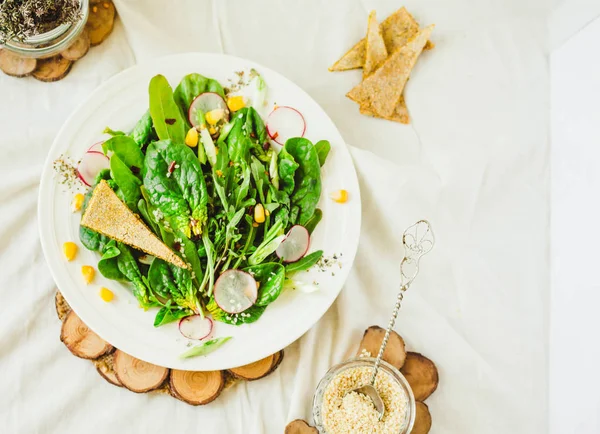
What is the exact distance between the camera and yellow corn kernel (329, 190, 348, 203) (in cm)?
188

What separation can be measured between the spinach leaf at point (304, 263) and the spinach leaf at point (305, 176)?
11 centimetres

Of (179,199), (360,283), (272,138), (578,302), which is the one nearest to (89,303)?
(179,199)

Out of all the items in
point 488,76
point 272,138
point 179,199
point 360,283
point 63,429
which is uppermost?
point 488,76

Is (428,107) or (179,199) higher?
(428,107)

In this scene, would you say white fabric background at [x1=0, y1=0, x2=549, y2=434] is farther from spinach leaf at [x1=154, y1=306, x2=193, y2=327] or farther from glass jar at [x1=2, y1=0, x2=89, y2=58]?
spinach leaf at [x1=154, y1=306, x2=193, y2=327]

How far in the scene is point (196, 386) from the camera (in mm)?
1921

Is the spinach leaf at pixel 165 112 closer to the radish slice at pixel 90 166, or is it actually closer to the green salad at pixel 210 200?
the green salad at pixel 210 200

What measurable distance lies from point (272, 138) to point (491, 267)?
92cm

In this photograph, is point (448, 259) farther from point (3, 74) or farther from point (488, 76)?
point (3, 74)

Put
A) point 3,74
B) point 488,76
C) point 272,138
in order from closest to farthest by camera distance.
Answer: point 272,138 < point 3,74 < point 488,76

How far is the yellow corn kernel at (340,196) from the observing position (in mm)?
1877

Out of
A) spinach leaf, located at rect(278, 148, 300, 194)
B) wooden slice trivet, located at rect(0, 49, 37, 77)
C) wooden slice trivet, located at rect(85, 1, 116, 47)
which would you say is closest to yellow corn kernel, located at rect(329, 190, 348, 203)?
spinach leaf, located at rect(278, 148, 300, 194)

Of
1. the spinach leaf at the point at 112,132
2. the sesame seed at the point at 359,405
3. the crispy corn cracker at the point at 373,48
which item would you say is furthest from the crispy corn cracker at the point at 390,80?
the sesame seed at the point at 359,405

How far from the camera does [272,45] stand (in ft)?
7.01
